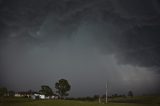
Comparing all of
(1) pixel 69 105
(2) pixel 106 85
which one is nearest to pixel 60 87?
(2) pixel 106 85

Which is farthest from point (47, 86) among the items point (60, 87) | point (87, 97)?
point (87, 97)

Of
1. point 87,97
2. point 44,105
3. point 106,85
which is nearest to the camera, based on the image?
point 44,105

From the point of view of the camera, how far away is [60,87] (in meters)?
169

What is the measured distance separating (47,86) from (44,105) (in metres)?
119

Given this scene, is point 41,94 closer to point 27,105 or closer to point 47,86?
point 47,86

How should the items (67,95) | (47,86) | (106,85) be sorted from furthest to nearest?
(47,86) < (67,95) < (106,85)

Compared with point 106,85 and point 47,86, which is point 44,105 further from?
point 47,86

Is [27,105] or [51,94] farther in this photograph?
[51,94]

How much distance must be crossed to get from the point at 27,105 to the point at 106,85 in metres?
44.9

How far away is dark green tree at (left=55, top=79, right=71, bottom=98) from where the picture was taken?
168 m

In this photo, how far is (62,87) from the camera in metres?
169

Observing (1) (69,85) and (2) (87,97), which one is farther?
(1) (69,85)

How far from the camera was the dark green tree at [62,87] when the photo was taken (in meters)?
168

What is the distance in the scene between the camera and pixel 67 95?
554ft
